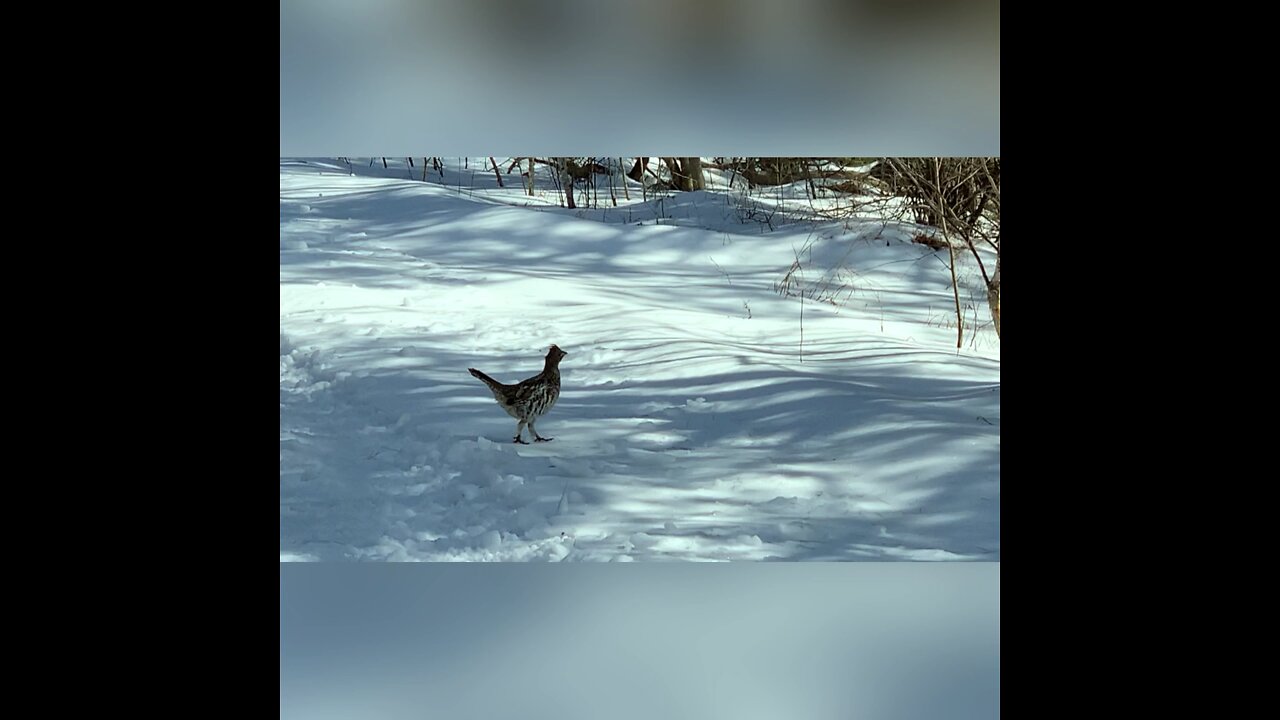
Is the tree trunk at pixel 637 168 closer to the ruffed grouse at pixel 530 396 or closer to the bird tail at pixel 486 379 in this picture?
the ruffed grouse at pixel 530 396

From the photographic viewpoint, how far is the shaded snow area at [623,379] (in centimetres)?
343

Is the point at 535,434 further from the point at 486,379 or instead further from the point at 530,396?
the point at 486,379

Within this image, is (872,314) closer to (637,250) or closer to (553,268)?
(637,250)

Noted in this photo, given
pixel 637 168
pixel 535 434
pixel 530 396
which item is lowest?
pixel 535 434

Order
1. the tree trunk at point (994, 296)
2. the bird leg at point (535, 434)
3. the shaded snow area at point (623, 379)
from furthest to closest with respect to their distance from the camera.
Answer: the tree trunk at point (994, 296) → the bird leg at point (535, 434) → the shaded snow area at point (623, 379)

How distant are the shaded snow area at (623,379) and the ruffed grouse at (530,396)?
0.12 feet

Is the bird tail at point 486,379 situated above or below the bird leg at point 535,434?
above

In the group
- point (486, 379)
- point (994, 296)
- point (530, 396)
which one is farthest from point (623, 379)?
point (994, 296)

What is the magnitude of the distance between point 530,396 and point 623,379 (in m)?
0.30

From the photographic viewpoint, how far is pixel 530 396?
3.55 meters

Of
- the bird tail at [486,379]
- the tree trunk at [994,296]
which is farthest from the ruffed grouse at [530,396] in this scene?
the tree trunk at [994,296]

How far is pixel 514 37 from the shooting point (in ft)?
10.0
